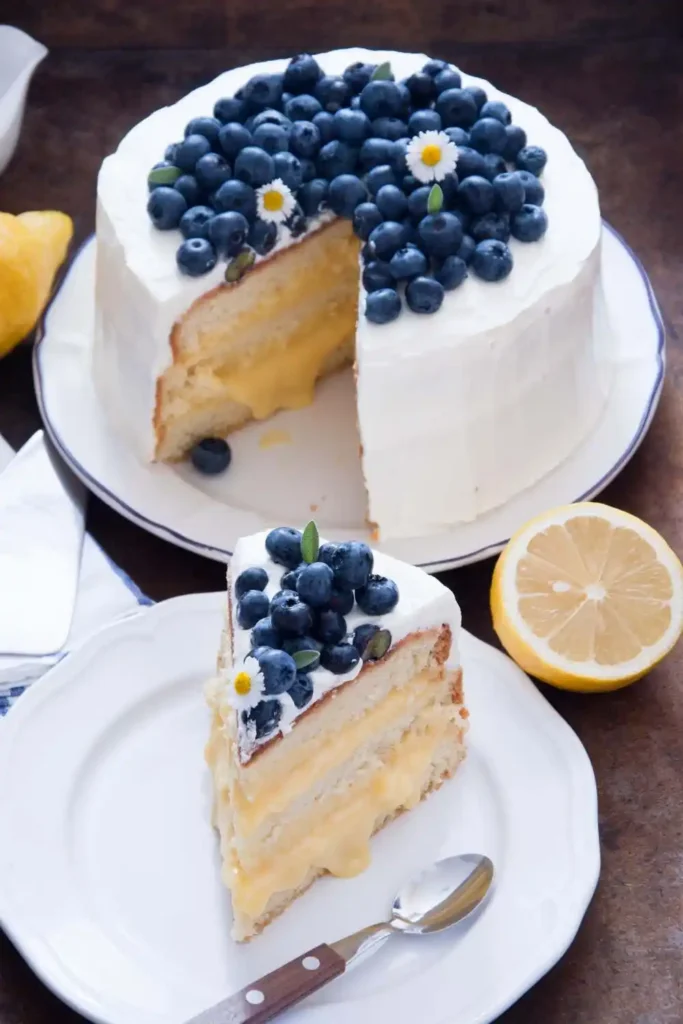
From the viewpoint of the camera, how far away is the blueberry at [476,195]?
2064 millimetres

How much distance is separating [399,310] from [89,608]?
64 centimetres

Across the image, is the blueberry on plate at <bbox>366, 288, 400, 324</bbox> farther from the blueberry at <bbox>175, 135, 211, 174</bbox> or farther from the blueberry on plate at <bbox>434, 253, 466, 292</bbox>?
the blueberry at <bbox>175, 135, 211, 174</bbox>

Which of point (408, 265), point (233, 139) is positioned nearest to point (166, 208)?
point (233, 139)

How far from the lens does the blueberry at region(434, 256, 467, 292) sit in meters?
2.01

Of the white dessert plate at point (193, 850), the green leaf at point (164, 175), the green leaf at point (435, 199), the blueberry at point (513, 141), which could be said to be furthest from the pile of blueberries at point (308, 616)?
the blueberry at point (513, 141)

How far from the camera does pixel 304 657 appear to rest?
63.0 inches

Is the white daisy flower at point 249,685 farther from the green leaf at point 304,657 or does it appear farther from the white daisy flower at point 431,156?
the white daisy flower at point 431,156

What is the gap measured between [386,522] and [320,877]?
58cm

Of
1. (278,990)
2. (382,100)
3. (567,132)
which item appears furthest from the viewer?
(567,132)

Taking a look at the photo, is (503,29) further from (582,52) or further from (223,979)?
(223,979)

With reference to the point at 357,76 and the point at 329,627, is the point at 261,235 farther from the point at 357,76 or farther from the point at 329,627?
the point at 329,627

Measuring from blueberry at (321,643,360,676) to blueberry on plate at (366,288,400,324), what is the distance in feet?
1.93

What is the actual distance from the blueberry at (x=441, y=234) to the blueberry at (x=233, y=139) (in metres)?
0.33

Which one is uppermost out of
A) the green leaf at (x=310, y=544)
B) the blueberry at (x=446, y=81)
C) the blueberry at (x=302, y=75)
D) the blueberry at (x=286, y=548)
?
the blueberry at (x=302, y=75)
